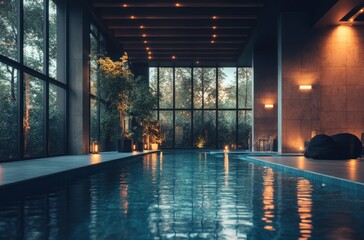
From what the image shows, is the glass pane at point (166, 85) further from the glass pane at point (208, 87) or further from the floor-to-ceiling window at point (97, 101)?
the floor-to-ceiling window at point (97, 101)

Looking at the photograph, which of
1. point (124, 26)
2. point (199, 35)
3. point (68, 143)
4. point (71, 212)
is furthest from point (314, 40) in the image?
point (71, 212)

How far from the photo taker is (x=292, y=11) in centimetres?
1806

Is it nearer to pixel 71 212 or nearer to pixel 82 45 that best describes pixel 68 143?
pixel 82 45

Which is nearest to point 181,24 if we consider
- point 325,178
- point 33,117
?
point 33,117

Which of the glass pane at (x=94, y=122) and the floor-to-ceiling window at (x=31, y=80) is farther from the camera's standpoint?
the glass pane at (x=94, y=122)

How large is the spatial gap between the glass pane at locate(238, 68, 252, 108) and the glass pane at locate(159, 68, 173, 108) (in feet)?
14.2

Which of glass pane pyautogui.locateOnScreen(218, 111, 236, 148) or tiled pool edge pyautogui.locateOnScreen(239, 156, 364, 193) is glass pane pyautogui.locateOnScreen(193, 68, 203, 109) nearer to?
glass pane pyautogui.locateOnScreen(218, 111, 236, 148)

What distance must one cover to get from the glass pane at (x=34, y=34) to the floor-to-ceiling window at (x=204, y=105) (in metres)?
15.2

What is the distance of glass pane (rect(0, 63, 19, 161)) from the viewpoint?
11.6m

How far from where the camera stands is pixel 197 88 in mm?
30031

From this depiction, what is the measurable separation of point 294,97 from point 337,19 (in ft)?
10.6

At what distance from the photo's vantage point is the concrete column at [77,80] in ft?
56.6

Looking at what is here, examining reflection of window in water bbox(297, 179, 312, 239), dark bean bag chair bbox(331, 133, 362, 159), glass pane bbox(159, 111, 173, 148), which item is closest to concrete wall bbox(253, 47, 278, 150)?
glass pane bbox(159, 111, 173, 148)

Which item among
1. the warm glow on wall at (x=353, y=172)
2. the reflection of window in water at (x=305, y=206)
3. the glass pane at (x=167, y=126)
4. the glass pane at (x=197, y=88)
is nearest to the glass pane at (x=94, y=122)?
the glass pane at (x=167, y=126)
